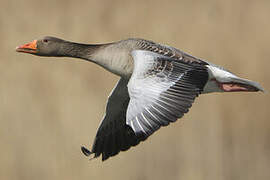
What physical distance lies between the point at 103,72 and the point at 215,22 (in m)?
0.95

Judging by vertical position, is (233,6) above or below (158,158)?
above

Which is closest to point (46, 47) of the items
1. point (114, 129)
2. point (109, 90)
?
point (109, 90)

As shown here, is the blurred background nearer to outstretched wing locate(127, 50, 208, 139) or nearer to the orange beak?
the orange beak

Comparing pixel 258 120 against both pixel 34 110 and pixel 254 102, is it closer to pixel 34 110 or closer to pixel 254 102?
pixel 254 102

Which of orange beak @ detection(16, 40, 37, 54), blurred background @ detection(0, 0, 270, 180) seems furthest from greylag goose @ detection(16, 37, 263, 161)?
blurred background @ detection(0, 0, 270, 180)

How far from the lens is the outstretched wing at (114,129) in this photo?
631 cm

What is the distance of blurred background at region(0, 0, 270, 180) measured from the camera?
22.5ft

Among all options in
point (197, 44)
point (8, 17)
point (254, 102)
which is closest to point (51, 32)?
point (8, 17)

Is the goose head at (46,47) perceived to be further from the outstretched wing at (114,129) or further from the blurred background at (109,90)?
the outstretched wing at (114,129)

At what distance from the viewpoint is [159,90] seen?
18.3 ft

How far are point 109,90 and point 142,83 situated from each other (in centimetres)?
138

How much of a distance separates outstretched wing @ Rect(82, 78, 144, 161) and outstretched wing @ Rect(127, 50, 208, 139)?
1.88ft

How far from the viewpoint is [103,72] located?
7.06 meters

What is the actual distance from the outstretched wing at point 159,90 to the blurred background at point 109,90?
103cm
